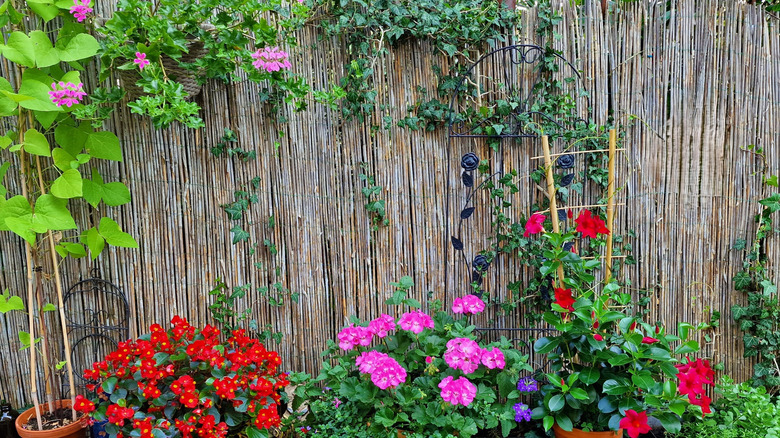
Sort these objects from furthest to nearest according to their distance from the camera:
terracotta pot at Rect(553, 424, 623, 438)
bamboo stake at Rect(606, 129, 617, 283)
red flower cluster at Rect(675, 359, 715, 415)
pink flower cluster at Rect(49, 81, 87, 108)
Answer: bamboo stake at Rect(606, 129, 617, 283) → terracotta pot at Rect(553, 424, 623, 438) → red flower cluster at Rect(675, 359, 715, 415) → pink flower cluster at Rect(49, 81, 87, 108)

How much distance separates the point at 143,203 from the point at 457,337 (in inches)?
57.7

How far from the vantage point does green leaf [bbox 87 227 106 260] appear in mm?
2090

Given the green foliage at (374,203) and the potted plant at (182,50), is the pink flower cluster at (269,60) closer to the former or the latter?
the potted plant at (182,50)

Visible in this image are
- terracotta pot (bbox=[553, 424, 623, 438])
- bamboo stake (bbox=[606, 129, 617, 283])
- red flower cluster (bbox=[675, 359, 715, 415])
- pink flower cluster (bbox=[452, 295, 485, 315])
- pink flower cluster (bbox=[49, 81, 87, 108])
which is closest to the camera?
pink flower cluster (bbox=[49, 81, 87, 108])

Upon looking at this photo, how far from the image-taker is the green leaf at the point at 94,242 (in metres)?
2.09

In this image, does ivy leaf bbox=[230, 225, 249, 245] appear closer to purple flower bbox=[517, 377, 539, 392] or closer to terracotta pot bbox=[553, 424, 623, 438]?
purple flower bbox=[517, 377, 539, 392]

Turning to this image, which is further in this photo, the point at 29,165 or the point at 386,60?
the point at 386,60

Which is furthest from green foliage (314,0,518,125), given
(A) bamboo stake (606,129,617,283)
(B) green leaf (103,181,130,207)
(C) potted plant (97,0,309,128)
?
(B) green leaf (103,181,130,207)

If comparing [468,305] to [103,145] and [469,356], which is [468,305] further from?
[103,145]

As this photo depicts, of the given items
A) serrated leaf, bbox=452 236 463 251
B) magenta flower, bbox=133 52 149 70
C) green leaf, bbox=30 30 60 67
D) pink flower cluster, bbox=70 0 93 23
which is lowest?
serrated leaf, bbox=452 236 463 251

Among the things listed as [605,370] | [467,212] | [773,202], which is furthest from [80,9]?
[773,202]

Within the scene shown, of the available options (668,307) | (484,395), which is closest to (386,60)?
(484,395)

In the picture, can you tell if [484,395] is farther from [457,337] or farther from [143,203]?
[143,203]

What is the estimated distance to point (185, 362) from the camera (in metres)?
2.12
